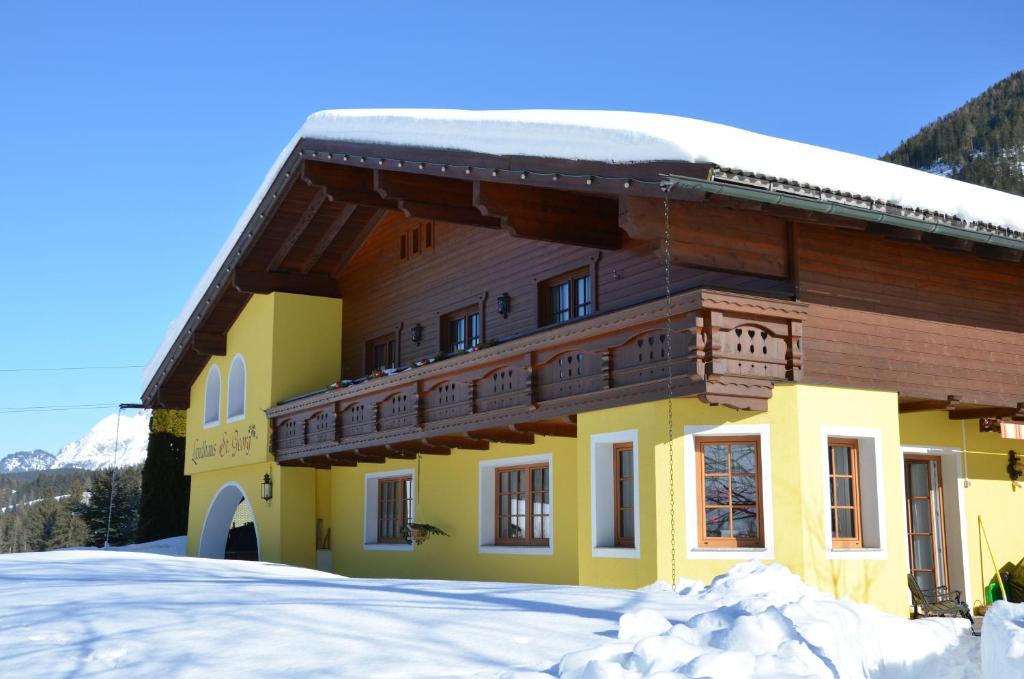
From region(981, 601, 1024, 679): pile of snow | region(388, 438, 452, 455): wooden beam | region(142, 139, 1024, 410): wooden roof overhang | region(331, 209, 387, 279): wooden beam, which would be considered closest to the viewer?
region(981, 601, 1024, 679): pile of snow

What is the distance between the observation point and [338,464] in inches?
732

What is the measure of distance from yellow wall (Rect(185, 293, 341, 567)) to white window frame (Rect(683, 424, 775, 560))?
9990mm

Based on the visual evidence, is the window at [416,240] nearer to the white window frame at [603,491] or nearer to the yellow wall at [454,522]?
the yellow wall at [454,522]

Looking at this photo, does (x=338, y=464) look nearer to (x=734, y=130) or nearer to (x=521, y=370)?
(x=521, y=370)

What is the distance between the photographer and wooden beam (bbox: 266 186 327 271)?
17578 mm

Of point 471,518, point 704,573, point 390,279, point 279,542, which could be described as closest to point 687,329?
point 704,573

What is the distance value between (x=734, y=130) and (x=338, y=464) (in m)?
9.88

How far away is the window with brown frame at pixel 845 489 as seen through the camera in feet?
37.3

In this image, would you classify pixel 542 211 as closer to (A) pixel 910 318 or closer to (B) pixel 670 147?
(B) pixel 670 147

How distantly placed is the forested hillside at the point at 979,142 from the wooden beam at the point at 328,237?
38.8m

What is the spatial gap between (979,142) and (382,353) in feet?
157

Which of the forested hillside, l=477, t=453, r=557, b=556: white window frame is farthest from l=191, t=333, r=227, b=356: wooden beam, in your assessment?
the forested hillside

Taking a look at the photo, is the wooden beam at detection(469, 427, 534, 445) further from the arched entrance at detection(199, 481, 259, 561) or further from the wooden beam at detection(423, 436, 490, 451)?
the arched entrance at detection(199, 481, 259, 561)

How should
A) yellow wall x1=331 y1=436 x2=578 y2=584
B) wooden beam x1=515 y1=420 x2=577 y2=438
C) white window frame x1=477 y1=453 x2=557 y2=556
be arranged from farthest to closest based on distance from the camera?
1. white window frame x1=477 y1=453 x2=557 y2=556
2. yellow wall x1=331 y1=436 x2=578 y2=584
3. wooden beam x1=515 y1=420 x2=577 y2=438
